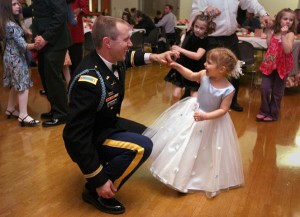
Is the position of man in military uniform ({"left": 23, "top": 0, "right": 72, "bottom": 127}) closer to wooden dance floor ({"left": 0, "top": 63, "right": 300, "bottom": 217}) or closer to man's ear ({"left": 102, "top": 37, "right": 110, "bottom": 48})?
wooden dance floor ({"left": 0, "top": 63, "right": 300, "bottom": 217})

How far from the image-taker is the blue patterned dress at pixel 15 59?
3.54 metres

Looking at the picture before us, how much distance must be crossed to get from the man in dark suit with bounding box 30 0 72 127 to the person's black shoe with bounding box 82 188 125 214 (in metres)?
1.58

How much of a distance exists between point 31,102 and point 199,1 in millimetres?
2521

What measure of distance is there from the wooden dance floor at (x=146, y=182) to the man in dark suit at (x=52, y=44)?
298 millimetres

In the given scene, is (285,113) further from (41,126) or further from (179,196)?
(41,126)

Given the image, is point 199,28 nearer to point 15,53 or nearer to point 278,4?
point 15,53

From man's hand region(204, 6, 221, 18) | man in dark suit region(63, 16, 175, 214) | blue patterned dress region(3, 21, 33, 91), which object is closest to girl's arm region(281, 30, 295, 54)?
man's hand region(204, 6, 221, 18)

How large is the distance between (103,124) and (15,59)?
6.20ft

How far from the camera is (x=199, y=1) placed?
4008 millimetres

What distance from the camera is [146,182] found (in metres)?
2.68

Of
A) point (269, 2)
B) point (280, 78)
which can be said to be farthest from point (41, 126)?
point (269, 2)

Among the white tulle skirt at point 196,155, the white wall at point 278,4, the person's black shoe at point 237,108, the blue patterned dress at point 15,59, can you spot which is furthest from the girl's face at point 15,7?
the white wall at point 278,4

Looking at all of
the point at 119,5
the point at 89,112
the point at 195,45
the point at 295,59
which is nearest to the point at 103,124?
the point at 89,112

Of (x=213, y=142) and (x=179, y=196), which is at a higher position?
(x=213, y=142)
